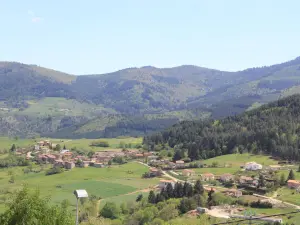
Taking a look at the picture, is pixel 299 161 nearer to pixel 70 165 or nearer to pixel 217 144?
pixel 217 144

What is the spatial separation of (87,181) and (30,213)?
85.4 metres

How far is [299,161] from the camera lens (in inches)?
4375

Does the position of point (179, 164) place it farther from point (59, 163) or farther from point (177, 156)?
point (59, 163)

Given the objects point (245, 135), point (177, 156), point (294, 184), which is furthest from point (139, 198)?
point (245, 135)

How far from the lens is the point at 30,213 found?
21.7 meters

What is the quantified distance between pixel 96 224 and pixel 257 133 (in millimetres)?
88086

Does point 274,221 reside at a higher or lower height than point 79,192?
lower

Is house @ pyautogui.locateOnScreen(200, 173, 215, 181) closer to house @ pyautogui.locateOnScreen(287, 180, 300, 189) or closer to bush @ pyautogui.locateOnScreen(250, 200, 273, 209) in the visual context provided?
house @ pyautogui.locateOnScreen(287, 180, 300, 189)

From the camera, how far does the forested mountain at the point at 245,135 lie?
12356 cm

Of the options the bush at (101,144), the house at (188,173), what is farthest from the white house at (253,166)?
the bush at (101,144)

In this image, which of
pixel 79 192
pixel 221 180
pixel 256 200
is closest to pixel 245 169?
pixel 221 180

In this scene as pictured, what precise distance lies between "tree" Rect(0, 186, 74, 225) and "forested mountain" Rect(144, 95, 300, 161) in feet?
330

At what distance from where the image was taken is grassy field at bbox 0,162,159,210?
300 feet

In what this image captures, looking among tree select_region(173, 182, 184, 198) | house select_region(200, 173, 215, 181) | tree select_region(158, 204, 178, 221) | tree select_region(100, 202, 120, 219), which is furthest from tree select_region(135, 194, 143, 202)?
house select_region(200, 173, 215, 181)
